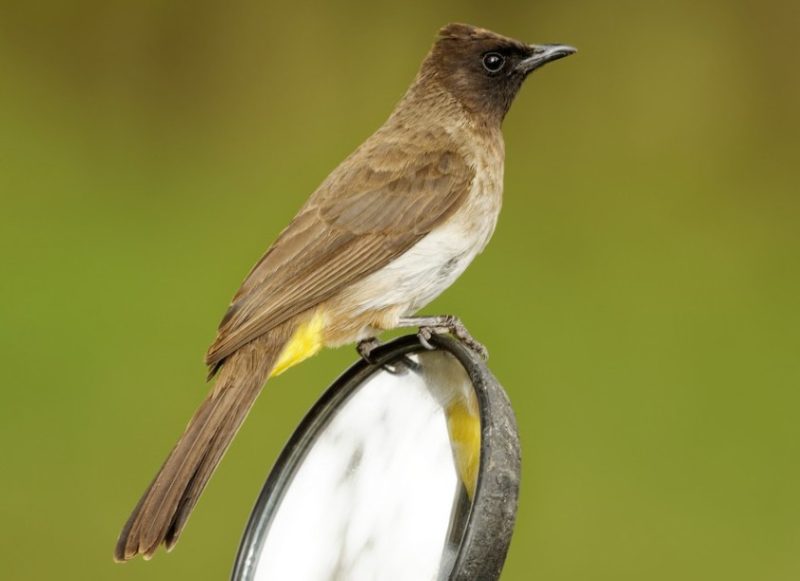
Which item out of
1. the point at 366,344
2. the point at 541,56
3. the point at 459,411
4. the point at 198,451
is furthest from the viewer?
the point at 541,56

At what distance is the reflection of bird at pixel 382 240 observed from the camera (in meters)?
2.38

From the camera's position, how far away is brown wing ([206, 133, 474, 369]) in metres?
2.44

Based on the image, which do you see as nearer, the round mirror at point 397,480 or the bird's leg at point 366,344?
the round mirror at point 397,480

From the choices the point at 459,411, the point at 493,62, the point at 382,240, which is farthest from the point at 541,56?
the point at 459,411

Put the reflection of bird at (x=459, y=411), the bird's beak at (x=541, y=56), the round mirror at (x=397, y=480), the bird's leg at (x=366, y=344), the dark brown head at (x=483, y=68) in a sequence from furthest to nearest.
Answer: the dark brown head at (x=483, y=68), the bird's beak at (x=541, y=56), the bird's leg at (x=366, y=344), the reflection of bird at (x=459, y=411), the round mirror at (x=397, y=480)

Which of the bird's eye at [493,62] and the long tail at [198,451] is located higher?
the bird's eye at [493,62]

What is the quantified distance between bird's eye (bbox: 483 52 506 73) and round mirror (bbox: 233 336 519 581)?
112 cm

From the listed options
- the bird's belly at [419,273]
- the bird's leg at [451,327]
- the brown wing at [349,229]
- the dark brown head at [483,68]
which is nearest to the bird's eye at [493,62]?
the dark brown head at [483,68]

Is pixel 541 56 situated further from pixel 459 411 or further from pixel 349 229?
pixel 459 411

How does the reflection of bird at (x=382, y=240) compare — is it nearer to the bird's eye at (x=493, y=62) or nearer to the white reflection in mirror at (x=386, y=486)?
the bird's eye at (x=493, y=62)

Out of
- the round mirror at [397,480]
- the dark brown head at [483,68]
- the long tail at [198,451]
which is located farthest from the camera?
the dark brown head at [483,68]

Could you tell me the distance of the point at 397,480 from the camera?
1.70 m

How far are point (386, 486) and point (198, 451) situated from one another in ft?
1.59

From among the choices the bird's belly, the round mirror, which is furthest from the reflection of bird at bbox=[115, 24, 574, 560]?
the round mirror
